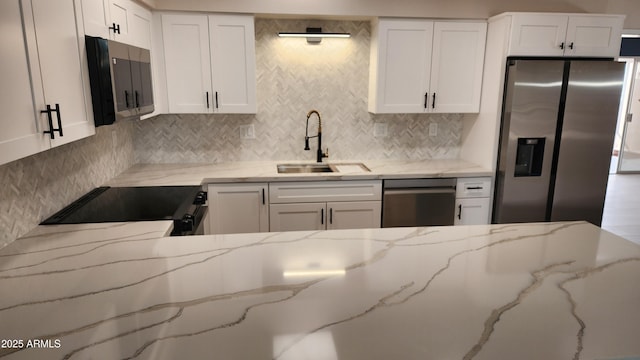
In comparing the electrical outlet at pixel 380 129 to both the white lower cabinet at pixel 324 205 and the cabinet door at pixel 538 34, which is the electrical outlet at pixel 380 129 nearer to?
the white lower cabinet at pixel 324 205

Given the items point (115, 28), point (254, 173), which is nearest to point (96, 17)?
point (115, 28)

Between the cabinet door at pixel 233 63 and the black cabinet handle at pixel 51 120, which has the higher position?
the cabinet door at pixel 233 63

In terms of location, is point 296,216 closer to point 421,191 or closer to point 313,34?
point 421,191

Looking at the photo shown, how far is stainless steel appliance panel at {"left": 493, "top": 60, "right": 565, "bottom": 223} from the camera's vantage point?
3.07 meters

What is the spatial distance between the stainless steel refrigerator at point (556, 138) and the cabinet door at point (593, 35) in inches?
5.7

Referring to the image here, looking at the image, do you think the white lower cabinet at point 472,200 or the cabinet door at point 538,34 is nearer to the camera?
the cabinet door at point 538,34

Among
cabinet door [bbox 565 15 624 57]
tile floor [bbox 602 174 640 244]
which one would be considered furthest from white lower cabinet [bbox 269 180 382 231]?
tile floor [bbox 602 174 640 244]

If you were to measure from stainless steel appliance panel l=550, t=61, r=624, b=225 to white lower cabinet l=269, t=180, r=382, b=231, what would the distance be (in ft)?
4.79

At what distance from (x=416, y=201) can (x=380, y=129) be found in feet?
2.75

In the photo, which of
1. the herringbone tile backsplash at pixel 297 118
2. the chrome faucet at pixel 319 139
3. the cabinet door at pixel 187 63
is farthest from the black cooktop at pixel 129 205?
the chrome faucet at pixel 319 139

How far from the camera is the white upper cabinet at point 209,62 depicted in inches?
124

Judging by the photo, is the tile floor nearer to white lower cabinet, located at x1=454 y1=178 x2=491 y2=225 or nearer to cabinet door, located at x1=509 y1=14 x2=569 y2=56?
white lower cabinet, located at x1=454 y1=178 x2=491 y2=225

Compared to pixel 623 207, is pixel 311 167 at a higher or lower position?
higher

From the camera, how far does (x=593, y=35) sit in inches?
125
